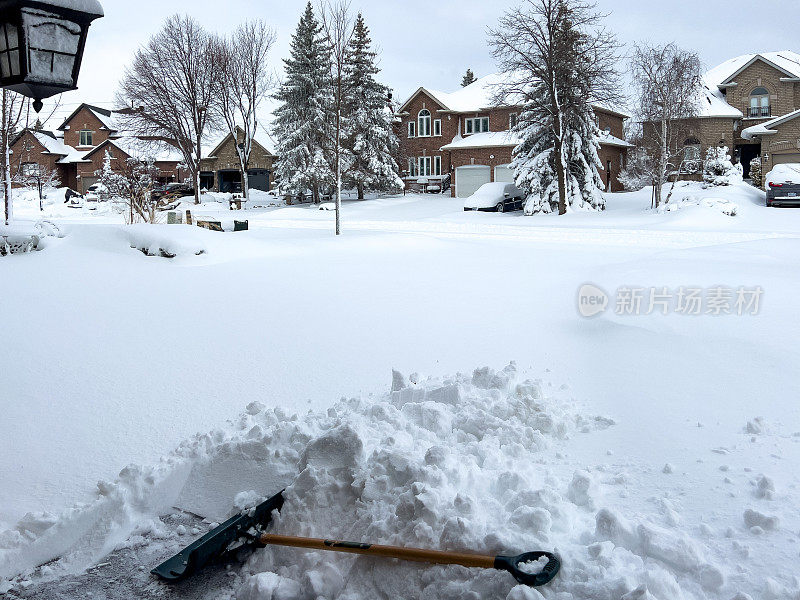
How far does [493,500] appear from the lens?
3924 mm

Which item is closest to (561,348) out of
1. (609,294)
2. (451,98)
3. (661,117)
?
(609,294)

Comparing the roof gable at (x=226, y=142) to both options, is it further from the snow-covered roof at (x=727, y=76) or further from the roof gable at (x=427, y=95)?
the snow-covered roof at (x=727, y=76)

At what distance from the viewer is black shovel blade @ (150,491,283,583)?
392 centimetres

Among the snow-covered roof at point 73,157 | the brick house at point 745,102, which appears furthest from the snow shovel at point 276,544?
the snow-covered roof at point 73,157

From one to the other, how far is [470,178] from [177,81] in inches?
778

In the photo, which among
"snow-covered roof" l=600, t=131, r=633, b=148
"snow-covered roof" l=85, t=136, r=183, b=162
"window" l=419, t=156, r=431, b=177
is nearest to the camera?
"snow-covered roof" l=600, t=131, r=633, b=148

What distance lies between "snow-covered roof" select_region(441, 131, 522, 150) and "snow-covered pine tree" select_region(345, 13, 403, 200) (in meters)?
4.72

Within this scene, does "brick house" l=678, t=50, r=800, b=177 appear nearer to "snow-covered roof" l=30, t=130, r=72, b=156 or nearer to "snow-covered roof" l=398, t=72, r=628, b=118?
"snow-covered roof" l=398, t=72, r=628, b=118

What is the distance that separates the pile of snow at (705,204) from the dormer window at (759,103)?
1719 centimetres

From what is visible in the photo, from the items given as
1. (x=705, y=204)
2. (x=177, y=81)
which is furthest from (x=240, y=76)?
(x=705, y=204)

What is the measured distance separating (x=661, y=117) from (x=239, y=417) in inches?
1202

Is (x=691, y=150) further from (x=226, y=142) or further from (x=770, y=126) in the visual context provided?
(x=226, y=142)

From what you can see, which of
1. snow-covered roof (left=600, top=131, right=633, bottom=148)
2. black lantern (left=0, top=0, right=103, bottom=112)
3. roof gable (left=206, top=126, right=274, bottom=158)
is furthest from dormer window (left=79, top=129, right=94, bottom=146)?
black lantern (left=0, top=0, right=103, bottom=112)

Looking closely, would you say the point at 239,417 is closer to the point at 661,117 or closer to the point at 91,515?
the point at 91,515
